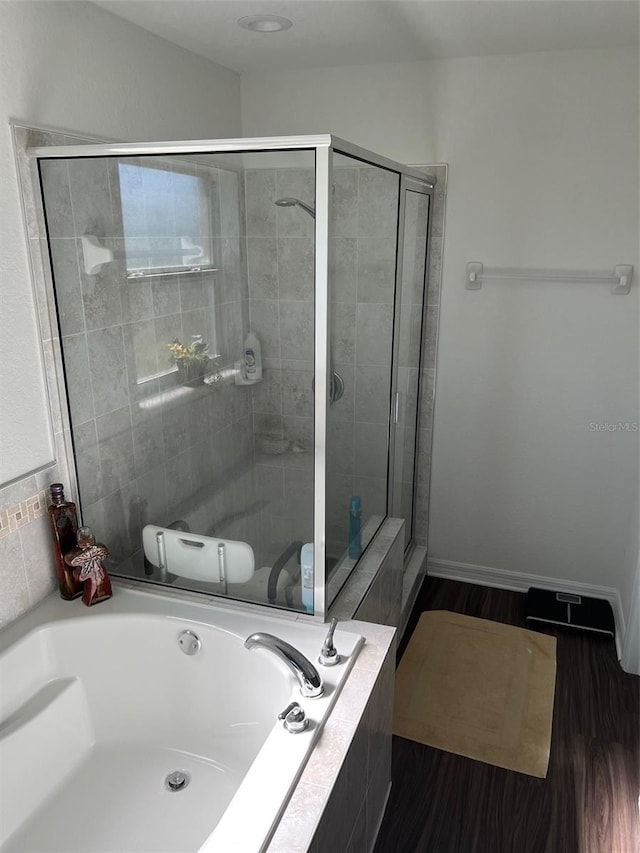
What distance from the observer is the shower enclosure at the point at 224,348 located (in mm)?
1797

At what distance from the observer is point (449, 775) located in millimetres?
2150

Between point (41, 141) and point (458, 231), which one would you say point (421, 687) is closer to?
point (458, 231)

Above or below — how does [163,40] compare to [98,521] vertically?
above

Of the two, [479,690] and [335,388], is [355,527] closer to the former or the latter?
[335,388]

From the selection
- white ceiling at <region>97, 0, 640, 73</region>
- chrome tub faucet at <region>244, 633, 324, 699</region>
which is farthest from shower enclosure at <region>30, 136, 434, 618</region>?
white ceiling at <region>97, 0, 640, 73</region>

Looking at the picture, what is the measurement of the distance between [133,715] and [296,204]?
160 cm

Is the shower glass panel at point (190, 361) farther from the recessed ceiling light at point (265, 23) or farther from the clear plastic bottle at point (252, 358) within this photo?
the recessed ceiling light at point (265, 23)

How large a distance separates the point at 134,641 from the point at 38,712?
0.31 meters

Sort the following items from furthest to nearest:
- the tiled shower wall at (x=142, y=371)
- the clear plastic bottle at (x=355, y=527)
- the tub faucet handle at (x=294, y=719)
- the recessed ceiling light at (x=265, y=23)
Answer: the clear plastic bottle at (x=355, y=527), the recessed ceiling light at (x=265, y=23), the tiled shower wall at (x=142, y=371), the tub faucet handle at (x=294, y=719)

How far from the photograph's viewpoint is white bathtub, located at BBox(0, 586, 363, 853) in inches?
68.3

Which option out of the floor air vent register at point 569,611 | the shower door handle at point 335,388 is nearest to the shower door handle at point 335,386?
the shower door handle at point 335,388

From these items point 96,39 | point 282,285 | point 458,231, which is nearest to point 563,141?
point 458,231

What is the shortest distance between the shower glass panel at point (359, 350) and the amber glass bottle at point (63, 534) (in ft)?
2.62

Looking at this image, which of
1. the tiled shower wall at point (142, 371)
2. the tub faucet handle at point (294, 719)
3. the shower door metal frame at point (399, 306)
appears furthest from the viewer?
the shower door metal frame at point (399, 306)
